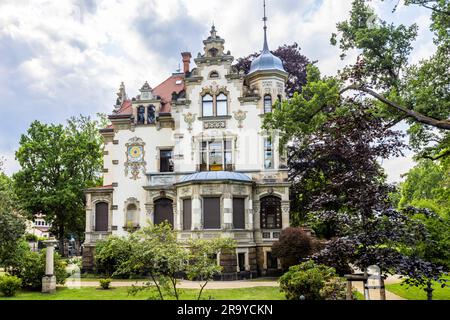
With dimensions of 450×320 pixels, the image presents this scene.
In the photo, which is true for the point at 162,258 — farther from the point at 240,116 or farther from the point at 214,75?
the point at 214,75

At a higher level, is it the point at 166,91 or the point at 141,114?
the point at 166,91

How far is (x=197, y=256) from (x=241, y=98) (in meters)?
16.5

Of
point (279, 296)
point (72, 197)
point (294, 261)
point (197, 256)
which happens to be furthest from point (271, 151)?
point (72, 197)

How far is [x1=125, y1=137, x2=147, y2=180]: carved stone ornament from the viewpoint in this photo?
27469 millimetres

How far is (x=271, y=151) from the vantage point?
25875 mm

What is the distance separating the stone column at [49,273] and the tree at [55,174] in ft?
57.6

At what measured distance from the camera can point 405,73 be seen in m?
19.4

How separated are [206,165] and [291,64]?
12.6 m

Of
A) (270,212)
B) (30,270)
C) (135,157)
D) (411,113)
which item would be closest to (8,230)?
(30,270)

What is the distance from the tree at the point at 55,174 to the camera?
3575 cm

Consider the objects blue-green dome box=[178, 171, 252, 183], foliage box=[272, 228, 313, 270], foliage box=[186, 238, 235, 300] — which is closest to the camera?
foliage box=[186, 238, 235, 300]

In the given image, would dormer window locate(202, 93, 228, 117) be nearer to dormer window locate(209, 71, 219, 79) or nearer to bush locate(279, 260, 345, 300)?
dormer window locate(209, 71, 219, 79)

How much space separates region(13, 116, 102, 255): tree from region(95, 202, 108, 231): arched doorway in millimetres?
9366

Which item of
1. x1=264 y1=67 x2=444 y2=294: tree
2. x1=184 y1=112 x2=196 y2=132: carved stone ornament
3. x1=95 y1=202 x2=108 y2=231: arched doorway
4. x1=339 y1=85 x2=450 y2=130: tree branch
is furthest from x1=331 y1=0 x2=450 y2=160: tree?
x1=95 y1=202 x2=108 y2=231: arched doorway
